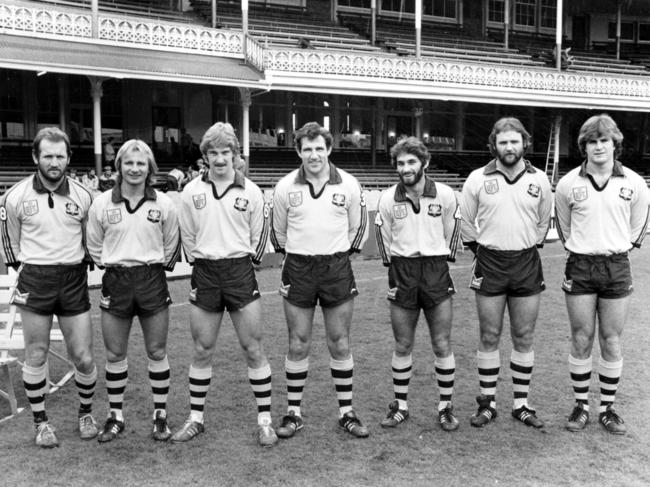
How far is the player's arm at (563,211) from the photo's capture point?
5.19m

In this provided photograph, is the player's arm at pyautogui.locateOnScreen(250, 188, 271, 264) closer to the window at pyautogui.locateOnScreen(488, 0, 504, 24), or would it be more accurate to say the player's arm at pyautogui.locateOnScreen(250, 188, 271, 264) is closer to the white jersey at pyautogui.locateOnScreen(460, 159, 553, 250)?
the white jersey at pyautogui.locateOnScreen(460, 159, 553, 250)

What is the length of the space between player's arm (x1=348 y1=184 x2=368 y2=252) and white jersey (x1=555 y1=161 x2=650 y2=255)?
1.48m

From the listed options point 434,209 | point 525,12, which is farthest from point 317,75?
point 434,209

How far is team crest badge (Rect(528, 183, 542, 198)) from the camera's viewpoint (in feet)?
16.8

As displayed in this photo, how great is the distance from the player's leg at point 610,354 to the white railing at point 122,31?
15867mm

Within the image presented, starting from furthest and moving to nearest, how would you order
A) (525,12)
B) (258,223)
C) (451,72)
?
1. (525,12)
2. (451,72)
3. (258,223)

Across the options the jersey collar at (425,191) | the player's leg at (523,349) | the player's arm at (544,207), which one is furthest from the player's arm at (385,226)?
the player's arm at (544,207)

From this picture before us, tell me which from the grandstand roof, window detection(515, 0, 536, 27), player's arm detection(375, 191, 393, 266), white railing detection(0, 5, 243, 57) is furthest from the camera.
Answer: window detection(515, 0, 536, 27)

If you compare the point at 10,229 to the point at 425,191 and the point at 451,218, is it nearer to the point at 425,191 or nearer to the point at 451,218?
the point at 425,191

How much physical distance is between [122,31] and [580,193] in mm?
15647

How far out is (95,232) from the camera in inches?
194

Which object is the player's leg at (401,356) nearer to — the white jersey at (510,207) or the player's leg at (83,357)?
the white jersey at (510,207)

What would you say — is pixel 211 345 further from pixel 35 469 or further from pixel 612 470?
pixel 612 470

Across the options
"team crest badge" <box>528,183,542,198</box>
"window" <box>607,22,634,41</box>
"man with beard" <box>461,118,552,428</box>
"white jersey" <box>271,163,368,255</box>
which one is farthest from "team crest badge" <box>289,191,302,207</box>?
"window" <box>607,22,634,41</box>
